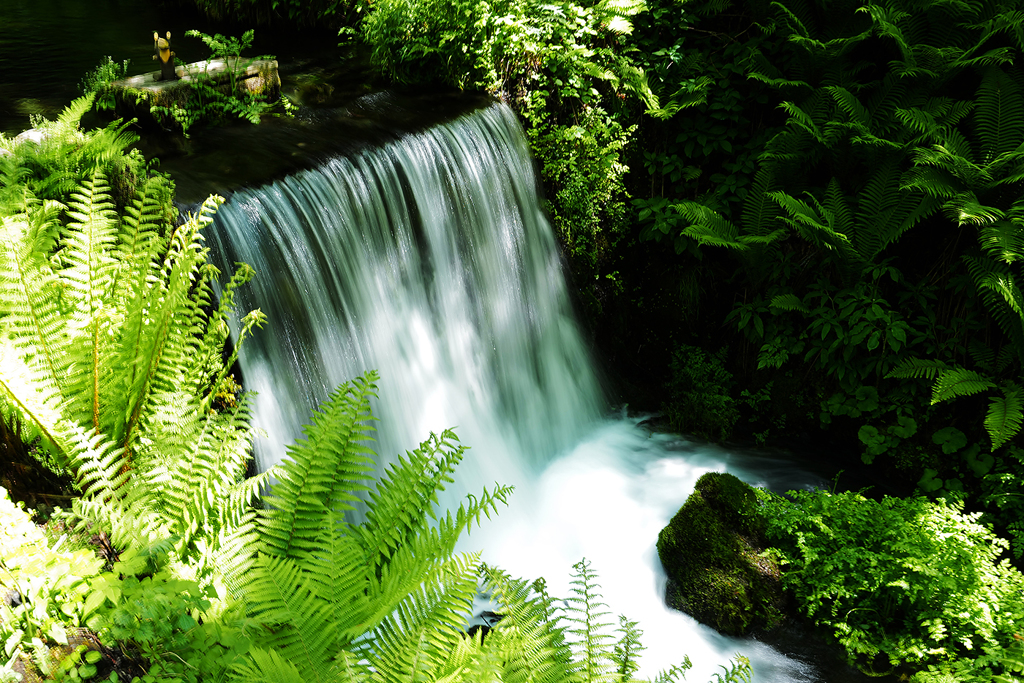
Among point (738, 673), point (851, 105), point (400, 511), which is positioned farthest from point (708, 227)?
point (400, 511)

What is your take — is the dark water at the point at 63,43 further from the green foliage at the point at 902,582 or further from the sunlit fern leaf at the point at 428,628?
the green foliage at the point at 902,582

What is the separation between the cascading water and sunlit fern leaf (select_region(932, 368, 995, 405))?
140cm

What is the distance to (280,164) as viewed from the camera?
5.14 meters

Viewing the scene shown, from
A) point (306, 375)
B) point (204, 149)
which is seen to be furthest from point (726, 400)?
point (204, 149)

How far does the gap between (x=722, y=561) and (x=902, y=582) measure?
112cm

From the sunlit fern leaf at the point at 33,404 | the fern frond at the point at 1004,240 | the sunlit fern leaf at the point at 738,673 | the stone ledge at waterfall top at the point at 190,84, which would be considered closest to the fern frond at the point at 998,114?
the fern frond at the point at 1004,240

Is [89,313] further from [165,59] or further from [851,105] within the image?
[851,105]

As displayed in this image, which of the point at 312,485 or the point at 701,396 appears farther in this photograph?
the point at 701,396

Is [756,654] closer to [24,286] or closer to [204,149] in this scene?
[24,286]

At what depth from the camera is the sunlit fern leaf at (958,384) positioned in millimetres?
5578

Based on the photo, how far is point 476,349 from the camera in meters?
6.04

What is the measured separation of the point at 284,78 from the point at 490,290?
339 cm

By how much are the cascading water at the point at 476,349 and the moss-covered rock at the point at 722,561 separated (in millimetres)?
151

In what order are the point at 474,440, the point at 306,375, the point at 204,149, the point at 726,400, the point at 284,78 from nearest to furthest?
the point at 306,375
the point at 204,149
the point at 474,440
the point at 726,400
the point at 284,78
